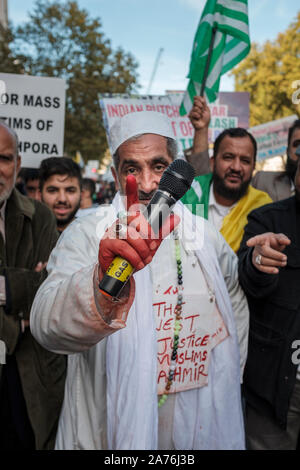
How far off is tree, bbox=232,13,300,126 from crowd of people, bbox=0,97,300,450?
14.5 metres

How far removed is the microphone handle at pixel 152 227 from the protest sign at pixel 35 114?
2.48m

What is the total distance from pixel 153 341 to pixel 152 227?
2.25ft

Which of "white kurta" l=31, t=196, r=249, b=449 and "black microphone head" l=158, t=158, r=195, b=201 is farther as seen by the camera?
"white kurta" l=31, t=196, r=249, b=449

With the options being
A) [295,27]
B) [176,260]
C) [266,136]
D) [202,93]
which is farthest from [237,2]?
[295,27]

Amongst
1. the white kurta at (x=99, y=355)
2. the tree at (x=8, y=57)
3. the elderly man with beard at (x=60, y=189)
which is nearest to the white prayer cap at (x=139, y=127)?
the white kurta at (x=99, y=355)

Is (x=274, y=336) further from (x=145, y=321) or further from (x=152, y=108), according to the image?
(x=152, y=108)

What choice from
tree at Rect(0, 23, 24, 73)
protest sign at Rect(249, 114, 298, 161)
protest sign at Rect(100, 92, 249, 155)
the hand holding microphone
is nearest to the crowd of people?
the hand holding microphone

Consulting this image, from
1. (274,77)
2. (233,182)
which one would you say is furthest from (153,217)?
(274,77)

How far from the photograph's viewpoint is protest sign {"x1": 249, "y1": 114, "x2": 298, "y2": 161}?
6354 millimetres

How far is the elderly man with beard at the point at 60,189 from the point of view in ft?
10.8

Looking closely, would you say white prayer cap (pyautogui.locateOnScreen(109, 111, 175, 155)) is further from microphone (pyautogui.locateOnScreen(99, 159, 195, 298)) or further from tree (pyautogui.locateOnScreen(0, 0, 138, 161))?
tree (pyautogui.locateOnScreen(0, 0, 138, 161))

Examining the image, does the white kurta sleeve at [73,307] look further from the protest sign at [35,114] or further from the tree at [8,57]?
the tree at [8,57]

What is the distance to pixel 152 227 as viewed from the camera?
965 millimetres

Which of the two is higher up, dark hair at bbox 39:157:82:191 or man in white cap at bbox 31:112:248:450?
dark hair at bbox 39:157:82:191
